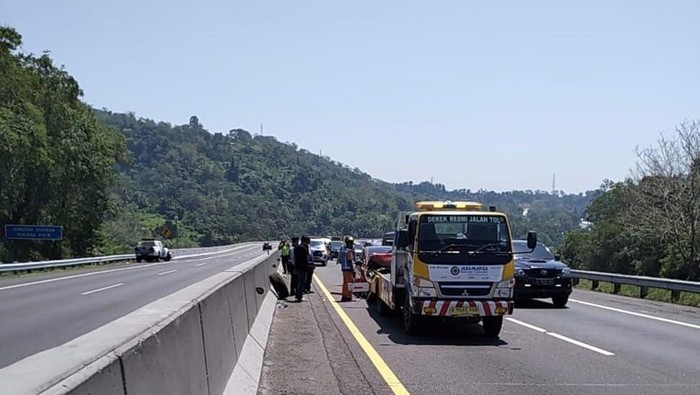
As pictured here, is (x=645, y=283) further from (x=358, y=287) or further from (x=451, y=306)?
(x=451, y=306)

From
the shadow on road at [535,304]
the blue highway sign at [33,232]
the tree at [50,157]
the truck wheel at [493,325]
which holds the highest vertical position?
the tree at [50,157]

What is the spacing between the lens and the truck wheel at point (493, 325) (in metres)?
15.6

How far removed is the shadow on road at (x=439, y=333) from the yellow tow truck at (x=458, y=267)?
0.30 m

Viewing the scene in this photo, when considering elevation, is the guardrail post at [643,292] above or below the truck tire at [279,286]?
below

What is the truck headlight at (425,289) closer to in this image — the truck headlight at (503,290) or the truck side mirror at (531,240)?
the truck headlight at (503,290)

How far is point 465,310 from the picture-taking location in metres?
15.3

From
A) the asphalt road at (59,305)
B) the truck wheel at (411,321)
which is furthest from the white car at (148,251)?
the truck wheel at (411,321)

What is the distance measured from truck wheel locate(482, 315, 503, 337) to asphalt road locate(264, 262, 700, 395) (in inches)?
7.4

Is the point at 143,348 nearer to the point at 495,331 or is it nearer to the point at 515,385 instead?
the point at 515,385

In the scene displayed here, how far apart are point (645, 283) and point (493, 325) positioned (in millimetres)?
12045

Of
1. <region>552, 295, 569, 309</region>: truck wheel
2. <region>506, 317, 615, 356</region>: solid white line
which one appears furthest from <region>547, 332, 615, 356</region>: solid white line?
<region>552, 295, 569, 309</region>: truck wheel

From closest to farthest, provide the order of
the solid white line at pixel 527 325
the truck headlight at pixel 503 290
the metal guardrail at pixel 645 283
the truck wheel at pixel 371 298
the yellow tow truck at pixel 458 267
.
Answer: the yellow tow truck at pixel 458 267
the truck headlight at pixel 503 290
the solid white line at pixel 527 325
the truck wheel at pixel 371 298
the metal guardrail at pixel 645 283

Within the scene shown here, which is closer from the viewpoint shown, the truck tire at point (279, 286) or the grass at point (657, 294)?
the truck tire at point (279, 286)

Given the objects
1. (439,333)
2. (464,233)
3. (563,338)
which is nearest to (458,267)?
(464,233)
